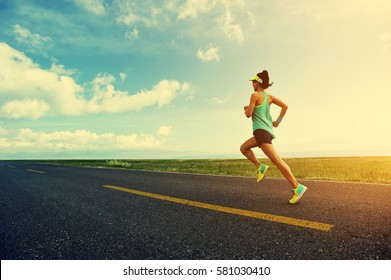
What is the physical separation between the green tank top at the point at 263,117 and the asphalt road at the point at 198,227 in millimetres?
1268

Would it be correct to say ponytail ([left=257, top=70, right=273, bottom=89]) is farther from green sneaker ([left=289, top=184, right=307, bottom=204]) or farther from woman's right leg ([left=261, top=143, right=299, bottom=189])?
green sneaker ([left=289, top=184, right=307, bottom=204])

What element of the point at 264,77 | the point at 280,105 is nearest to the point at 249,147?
the point at 280,105

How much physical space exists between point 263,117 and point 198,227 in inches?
89.4

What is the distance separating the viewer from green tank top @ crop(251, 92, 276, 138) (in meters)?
5.04

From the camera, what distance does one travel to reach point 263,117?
5.03m

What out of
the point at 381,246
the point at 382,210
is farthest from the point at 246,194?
the point at 381,246

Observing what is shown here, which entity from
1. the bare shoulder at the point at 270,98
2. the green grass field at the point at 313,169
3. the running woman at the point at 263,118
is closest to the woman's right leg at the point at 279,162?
the running woman at the point at 263,118

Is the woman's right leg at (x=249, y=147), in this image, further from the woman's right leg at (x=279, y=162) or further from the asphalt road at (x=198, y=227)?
the asphalt road at (x=198, y=227)

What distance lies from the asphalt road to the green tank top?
127 cm

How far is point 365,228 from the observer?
3.43 m

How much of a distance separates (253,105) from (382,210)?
2.44 meters

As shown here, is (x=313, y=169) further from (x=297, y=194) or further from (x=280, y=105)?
(x=297, y=194)

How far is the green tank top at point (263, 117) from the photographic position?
198 inches
